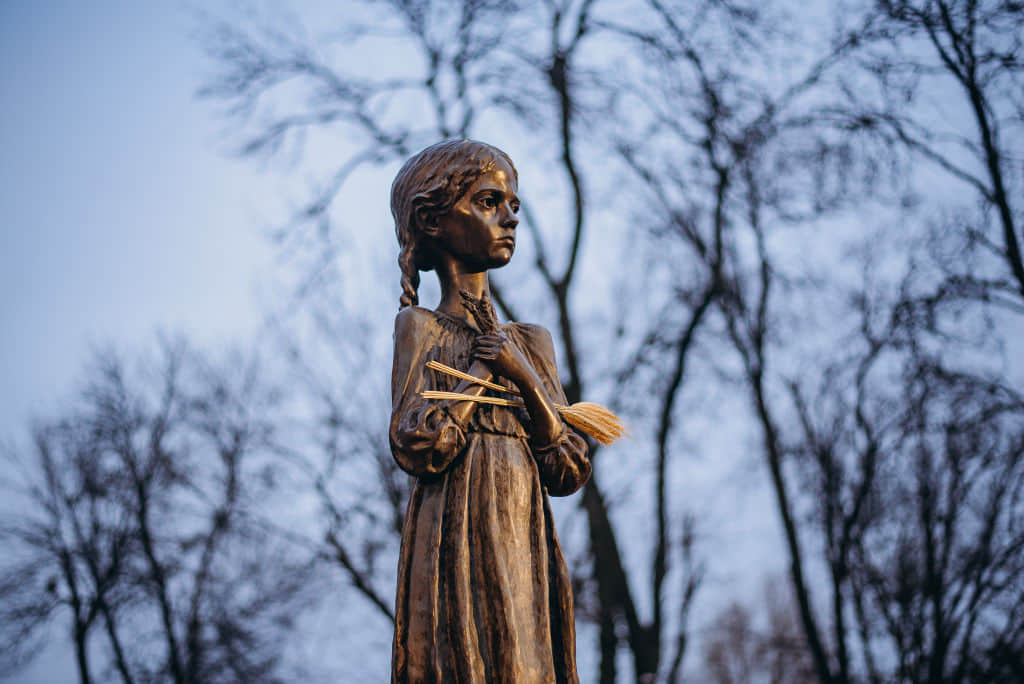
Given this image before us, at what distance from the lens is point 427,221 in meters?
4.02

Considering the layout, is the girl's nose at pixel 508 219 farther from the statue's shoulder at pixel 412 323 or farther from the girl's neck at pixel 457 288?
the statue's shoulder at pixel 412 323

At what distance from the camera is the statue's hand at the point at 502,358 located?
143 inches

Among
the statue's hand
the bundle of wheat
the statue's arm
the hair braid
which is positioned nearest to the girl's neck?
the hair braid

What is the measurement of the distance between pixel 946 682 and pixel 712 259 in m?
6.65

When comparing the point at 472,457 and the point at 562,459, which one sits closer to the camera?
the point at 472,457

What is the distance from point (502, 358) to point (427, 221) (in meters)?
0.81

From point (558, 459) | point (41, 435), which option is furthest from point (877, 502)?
point (41, 435)

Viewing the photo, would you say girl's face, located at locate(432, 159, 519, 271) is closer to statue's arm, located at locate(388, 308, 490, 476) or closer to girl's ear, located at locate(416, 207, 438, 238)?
girl's ear, located at locate(416, 207, 438, 238)

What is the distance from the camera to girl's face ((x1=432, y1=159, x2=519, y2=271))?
3977 millimetres

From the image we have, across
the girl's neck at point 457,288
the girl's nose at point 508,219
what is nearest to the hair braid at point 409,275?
the girl's neck at point 457,288

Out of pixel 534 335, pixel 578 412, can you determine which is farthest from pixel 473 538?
pixel 534 335

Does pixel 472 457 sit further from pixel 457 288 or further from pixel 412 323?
pixel 457 288

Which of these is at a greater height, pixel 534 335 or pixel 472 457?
pixel 534 335

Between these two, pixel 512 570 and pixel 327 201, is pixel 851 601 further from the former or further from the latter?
pixel 512 570
